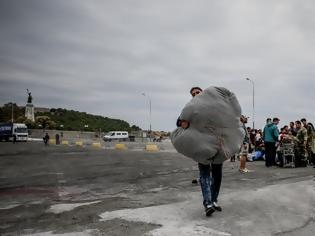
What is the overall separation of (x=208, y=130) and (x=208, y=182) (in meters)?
0.75

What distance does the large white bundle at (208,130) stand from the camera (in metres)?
5.61

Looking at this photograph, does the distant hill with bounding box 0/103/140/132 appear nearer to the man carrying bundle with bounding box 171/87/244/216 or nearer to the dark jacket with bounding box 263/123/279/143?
the dark jacket with bounding box 263/123/279/143

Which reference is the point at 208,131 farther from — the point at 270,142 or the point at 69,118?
the point at 69,118

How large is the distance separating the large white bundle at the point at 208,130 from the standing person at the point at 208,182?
0.14 meters

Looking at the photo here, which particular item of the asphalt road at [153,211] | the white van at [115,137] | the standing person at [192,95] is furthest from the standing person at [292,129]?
the white van at [115,137]

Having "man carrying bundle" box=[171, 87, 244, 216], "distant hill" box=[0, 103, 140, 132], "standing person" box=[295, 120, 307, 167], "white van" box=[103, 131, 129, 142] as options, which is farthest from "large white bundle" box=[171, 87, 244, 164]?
"distant hill" box=[0, 103, 140, 132]

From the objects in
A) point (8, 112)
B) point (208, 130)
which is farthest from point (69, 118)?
point (208, 130)

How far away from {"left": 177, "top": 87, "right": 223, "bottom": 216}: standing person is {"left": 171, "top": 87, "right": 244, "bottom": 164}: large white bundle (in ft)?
0.47

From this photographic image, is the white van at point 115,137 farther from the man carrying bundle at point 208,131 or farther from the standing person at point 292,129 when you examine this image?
the man carrying bundle at point 208,131

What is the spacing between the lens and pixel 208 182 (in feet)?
19.1

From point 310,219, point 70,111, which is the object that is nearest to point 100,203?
point 310,219

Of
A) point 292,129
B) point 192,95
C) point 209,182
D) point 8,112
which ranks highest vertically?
point 8,112

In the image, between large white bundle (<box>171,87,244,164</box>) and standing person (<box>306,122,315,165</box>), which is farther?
standing person (<box>306,122,315,165</box>)

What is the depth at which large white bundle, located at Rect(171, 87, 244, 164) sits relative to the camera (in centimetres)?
561
